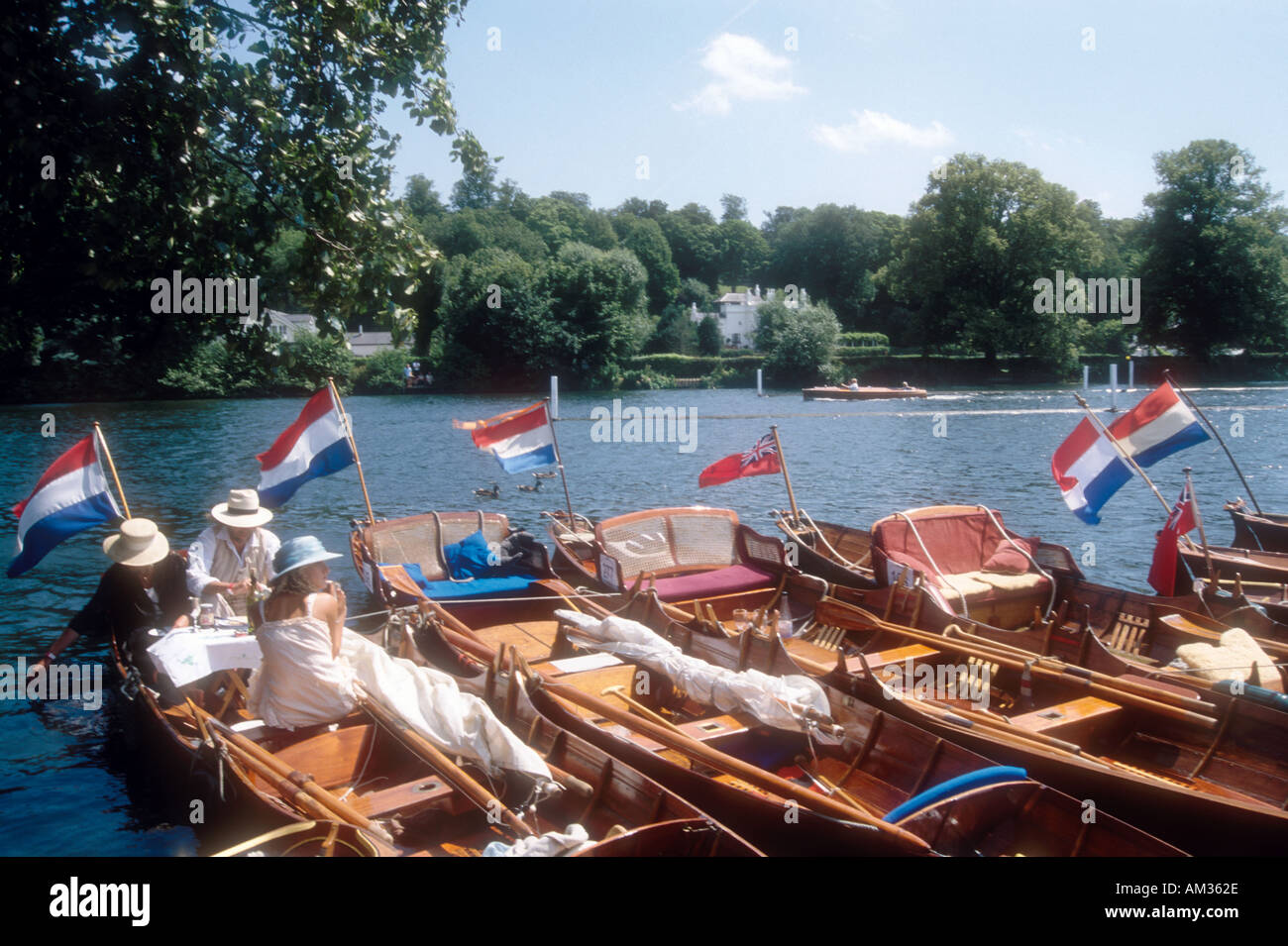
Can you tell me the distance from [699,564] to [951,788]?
784 cm

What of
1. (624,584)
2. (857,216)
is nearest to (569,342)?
(857,216)

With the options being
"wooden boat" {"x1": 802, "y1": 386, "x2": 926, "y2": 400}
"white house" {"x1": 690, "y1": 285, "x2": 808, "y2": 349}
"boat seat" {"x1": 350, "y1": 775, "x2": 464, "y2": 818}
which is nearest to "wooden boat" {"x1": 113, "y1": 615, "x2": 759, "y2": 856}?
"boat seat" {"x1": 350, "y1": 775, "x2": 464, "y2": 818}

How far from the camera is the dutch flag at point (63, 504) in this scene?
30.6 ft

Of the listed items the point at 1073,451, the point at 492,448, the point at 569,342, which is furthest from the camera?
the point at 569,342

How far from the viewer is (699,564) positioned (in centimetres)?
1336

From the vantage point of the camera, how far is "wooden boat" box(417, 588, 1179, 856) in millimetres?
5543

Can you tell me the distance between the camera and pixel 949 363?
71375 millimetres

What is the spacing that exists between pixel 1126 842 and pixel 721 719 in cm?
302

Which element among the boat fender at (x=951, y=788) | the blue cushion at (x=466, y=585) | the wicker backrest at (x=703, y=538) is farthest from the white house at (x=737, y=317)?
the boat fender at (x=951, y=788)

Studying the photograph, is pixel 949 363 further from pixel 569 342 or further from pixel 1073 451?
pixel 1073 451

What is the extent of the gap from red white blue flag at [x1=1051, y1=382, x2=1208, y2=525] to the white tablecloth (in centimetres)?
927

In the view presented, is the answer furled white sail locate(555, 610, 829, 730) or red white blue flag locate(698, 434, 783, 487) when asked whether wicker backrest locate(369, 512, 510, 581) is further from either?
furled white sail locate(555, 610, 829, 730)

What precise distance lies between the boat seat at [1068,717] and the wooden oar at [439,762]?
160 inches

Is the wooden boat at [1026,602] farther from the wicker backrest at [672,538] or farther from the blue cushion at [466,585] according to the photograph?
the blue cushion at [466,585]
